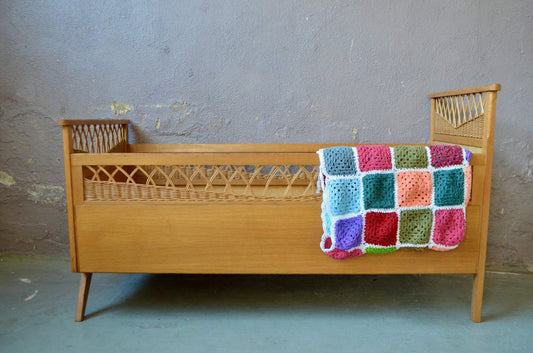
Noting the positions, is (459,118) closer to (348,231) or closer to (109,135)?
(348,231)

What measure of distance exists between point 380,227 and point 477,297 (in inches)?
21.1

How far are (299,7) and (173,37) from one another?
657 millimetres

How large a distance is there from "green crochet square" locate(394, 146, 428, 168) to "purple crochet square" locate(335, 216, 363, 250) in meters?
0.24

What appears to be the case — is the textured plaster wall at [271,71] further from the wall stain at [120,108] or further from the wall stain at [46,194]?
the wall stain at [46,194]

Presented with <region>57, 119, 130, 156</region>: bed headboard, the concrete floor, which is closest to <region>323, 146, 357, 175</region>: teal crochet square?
the concrete floor

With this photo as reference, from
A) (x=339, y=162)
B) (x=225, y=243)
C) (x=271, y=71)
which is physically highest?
(x=271, y=71)

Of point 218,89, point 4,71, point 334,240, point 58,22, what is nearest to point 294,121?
point 218,89

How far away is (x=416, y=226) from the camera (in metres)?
1.59

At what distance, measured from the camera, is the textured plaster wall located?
220 cm

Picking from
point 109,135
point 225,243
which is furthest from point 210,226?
point 109,135

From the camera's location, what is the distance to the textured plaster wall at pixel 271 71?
2195 millimetres

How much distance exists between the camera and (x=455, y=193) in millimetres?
1579

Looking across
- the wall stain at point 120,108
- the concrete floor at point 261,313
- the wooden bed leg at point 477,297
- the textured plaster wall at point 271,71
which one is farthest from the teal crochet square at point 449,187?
the wall stain at point 120,108

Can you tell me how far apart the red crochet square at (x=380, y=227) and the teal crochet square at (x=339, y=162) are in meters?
0.18
